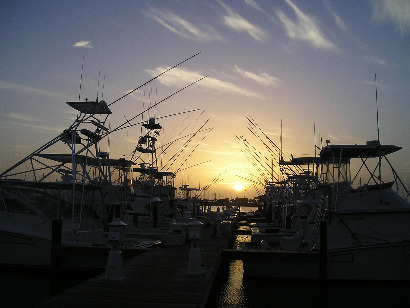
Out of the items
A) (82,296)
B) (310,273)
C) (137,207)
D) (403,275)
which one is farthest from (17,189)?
(403,275)

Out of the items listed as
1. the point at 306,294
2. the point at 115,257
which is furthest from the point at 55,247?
the point at 306,294

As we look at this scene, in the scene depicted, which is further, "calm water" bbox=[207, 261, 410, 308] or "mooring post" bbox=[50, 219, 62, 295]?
"mooring post" bbox=[50, 219, 62, 295]

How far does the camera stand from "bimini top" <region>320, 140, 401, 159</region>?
64.4 feet

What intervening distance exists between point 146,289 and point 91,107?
11753 mm

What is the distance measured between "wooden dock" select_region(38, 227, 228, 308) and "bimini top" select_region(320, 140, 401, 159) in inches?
327

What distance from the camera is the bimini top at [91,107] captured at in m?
20.5

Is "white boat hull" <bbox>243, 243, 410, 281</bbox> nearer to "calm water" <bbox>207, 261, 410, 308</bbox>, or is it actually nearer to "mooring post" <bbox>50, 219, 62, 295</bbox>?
"calm water" <bbox>207, 261, 410, 308</bbox>

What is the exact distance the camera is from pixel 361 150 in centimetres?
2011

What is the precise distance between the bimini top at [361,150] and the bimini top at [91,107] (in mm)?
10808

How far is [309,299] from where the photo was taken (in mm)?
16141

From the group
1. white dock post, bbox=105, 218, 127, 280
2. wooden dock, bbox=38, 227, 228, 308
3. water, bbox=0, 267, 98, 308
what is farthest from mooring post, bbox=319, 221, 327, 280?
water, bbox=0, 267, 98, 308

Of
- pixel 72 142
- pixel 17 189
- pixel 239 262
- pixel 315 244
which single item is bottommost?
pixel 239 262

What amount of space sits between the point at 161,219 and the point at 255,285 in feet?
70.2

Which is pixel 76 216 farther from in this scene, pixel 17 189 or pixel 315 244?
pixel 315 244
